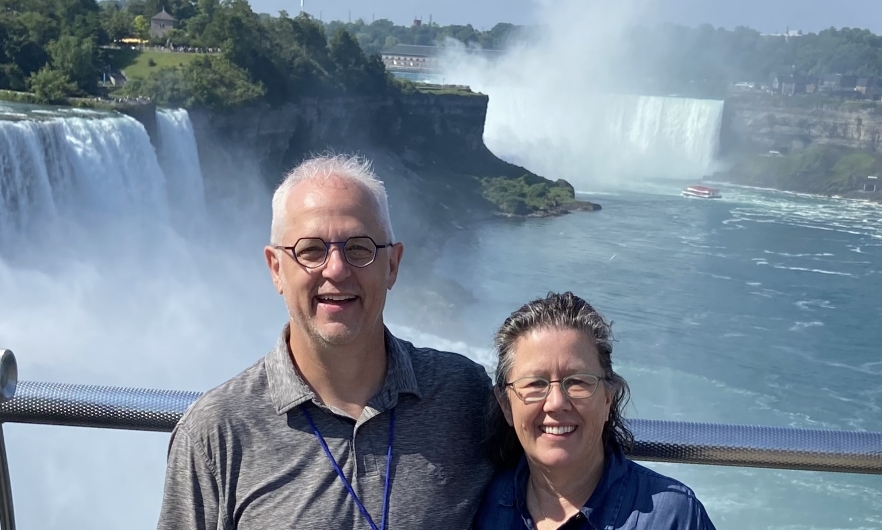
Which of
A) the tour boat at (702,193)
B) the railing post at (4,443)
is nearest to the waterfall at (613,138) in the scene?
the tour boat at (702,193)

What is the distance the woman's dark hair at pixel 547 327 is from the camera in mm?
1308

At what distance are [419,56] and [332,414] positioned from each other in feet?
250

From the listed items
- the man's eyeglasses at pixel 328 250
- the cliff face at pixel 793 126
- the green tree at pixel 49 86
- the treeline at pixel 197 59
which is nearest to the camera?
the man's eyeglasses at pixel 328 250

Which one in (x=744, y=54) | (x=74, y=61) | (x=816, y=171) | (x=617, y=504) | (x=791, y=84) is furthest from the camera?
(x=744, y=54)

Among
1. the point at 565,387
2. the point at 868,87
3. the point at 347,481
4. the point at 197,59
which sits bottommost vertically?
the point at 868,87

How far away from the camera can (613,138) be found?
5044 cm

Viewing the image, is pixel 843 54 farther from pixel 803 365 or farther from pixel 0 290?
pixel 0 290

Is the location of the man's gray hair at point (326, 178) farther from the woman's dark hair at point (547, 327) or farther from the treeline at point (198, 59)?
the treeline at point (198, 59)

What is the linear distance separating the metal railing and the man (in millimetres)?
89

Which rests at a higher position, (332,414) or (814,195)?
(332,414)

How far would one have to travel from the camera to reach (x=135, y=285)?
17516 mm

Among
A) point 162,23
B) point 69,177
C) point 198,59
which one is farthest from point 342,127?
point 69,177

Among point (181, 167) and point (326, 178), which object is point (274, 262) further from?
point (181, 167)

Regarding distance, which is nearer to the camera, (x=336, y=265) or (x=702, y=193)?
(x=336, y=265)
